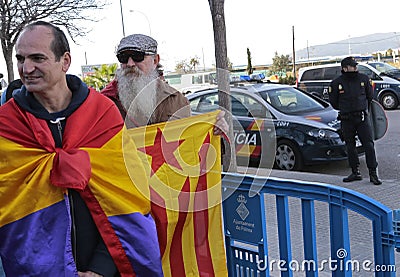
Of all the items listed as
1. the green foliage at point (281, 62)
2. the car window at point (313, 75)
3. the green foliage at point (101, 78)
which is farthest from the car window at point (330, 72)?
the green foliage at point (281, 62)

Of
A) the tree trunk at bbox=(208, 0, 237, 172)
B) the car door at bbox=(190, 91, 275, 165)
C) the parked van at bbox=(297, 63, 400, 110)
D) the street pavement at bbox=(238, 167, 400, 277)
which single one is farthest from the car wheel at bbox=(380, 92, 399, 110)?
the tree trunk at bbox=(208, 0, 237, 172)

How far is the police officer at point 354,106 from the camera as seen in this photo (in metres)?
7.74

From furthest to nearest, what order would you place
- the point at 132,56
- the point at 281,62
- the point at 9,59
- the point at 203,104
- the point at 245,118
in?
the point at 281,62
the point at 9,59
the point at 203,104
the point at 245,118
the point at 132,56

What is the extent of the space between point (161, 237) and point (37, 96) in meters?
1.23

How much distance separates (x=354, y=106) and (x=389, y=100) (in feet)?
42.7

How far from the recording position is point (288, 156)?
9.59 m

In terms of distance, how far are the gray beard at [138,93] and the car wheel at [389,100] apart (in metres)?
18.0

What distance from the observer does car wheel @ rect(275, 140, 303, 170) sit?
31.1ft

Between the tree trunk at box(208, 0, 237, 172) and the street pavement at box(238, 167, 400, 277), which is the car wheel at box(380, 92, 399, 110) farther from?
the tree trunk at box(208, 0, 237, 172)

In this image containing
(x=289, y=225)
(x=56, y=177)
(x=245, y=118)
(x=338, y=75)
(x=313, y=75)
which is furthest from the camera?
(x=313, y=75)

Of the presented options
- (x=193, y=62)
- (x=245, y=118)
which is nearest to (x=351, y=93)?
(x=245, y=118)

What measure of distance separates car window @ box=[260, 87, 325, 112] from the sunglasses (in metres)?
6.87

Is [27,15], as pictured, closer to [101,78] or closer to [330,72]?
[330,72]

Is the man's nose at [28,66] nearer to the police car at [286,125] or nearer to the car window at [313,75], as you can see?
the police car at [286,125]
